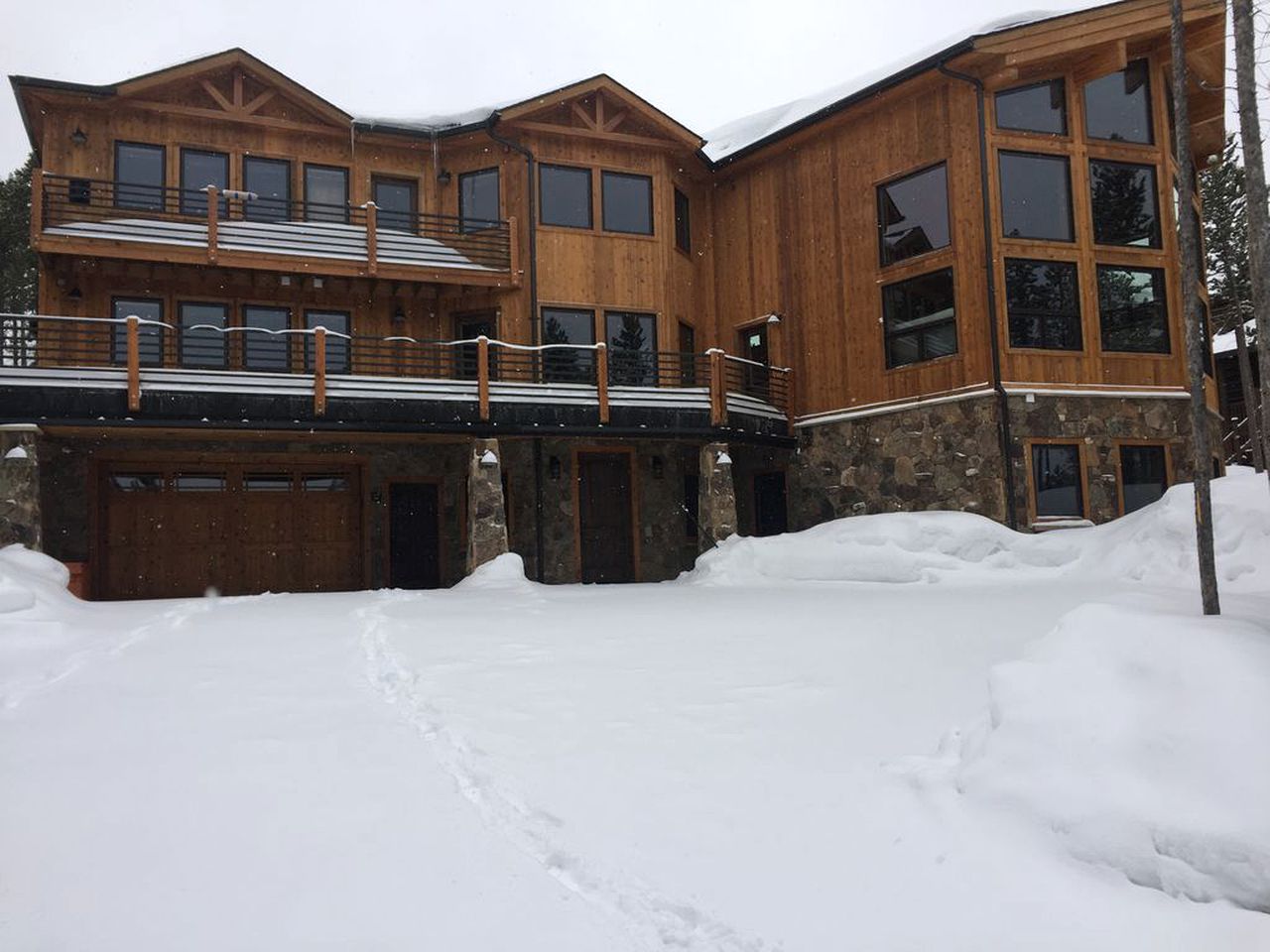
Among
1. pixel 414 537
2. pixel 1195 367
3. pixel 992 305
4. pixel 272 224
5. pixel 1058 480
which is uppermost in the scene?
pixel 272 224

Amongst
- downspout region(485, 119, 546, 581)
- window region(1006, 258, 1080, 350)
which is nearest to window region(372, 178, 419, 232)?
downspout region(485, 119, 546, 581)

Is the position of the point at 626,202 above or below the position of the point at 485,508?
above

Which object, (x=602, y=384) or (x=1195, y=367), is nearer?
(x=1195, y=367)

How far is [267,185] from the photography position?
1720 cm

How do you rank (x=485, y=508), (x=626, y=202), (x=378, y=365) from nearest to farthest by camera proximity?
(x=485, y=508), (x=378, y=365), (x=626, y=202)

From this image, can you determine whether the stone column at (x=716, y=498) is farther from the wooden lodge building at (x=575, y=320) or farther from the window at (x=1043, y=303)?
the window at (x=1043, y=303)

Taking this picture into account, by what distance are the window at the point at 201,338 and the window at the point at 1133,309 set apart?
51.6 feet

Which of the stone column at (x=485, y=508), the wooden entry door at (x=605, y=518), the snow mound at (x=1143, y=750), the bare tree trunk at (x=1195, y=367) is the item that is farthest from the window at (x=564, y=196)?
the snow mound at (x=1143, y=750)

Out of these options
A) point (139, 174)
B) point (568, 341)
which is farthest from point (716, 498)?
point (139, 174)

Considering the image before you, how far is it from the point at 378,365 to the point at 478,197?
15.0 feet

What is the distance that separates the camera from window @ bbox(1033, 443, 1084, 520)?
47.4 ft

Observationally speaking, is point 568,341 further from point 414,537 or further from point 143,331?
point 143,331

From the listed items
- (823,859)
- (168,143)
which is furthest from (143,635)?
(168,143)

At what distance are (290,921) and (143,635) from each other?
7030mm
